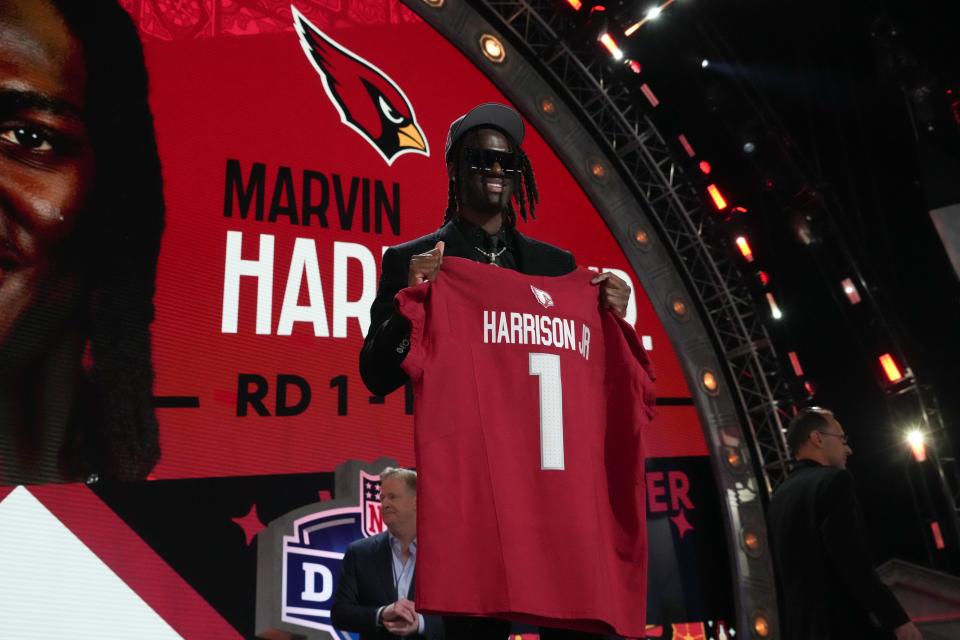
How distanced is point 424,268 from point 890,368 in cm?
552

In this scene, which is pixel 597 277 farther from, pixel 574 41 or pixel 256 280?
pixel 574 41

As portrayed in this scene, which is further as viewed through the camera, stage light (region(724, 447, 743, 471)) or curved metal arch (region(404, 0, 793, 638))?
curved metal arch (region(404, 0, 793, 638))

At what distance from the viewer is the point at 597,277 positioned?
5.21ft

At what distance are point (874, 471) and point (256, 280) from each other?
500cm

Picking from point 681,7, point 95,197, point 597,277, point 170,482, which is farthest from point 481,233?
point 681,7

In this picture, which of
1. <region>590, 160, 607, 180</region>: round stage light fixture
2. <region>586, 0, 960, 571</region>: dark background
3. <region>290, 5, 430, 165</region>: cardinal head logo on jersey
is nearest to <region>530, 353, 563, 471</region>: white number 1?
<region>290, 5, 430, 165</region>: cardinal head logo on jersey

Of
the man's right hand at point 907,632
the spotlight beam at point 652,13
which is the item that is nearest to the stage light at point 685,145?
the spotlight beam at point 652,13

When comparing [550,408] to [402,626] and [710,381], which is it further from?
[710,381]

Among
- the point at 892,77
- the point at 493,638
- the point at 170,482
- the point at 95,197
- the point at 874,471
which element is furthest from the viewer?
the point at 874,471

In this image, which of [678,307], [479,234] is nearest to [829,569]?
[479,234]

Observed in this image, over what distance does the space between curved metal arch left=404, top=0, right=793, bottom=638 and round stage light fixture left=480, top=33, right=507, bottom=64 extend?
20mm

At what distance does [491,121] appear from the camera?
5.09 ft

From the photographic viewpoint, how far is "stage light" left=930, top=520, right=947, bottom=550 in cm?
562

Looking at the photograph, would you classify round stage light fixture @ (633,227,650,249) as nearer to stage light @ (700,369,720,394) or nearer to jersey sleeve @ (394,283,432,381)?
stage light @ (700,369,720,394)
